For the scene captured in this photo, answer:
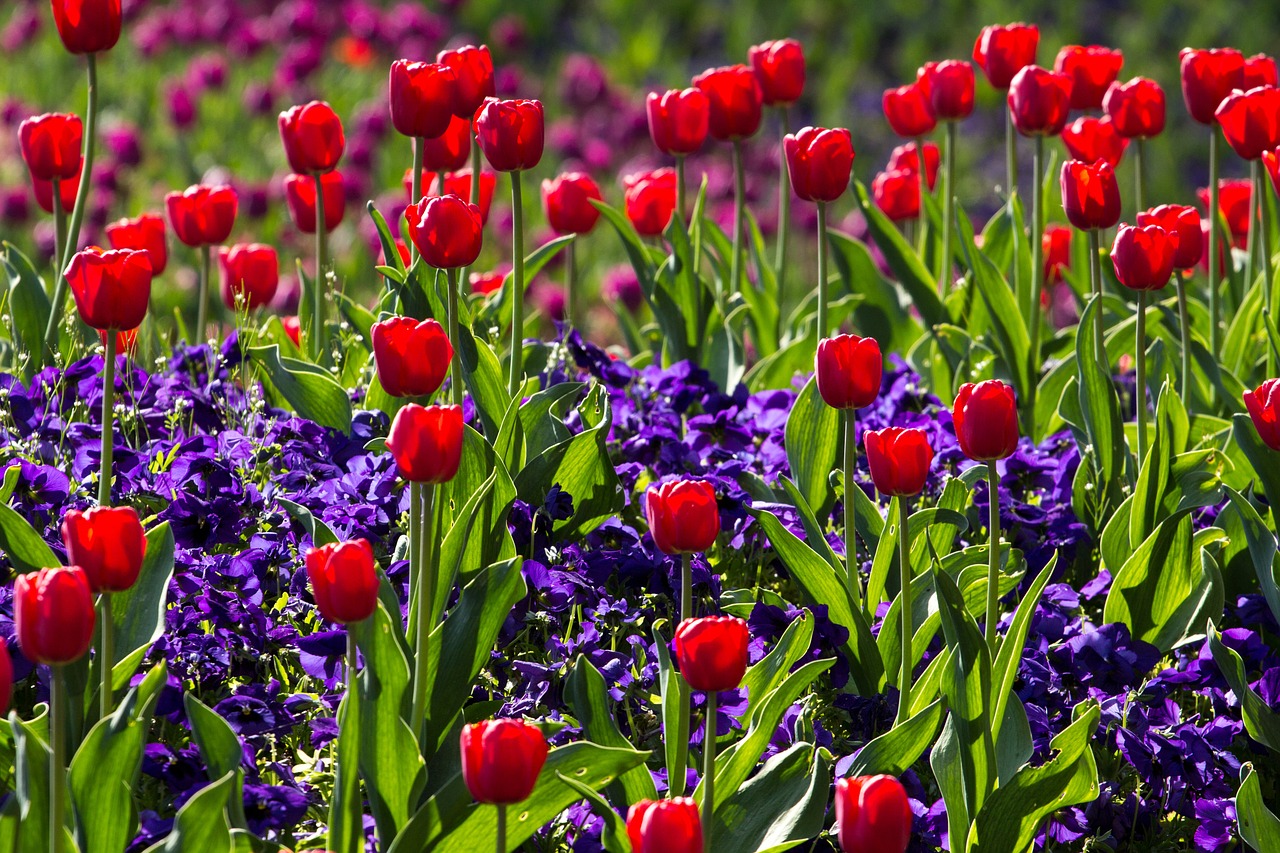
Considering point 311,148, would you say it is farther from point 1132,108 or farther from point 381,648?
point 1132,108

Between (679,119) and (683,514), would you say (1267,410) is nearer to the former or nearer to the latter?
(683,514)

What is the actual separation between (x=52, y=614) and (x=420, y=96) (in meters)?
1.01

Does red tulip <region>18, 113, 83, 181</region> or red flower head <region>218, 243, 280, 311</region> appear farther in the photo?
red flower head <region>218, 243, 280, 311</region>

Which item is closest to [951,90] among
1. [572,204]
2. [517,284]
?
[572,204]

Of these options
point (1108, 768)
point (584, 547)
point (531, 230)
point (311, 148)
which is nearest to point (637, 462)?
point (584, 547)

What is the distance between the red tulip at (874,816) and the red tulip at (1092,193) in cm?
115

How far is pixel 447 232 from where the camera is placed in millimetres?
1848

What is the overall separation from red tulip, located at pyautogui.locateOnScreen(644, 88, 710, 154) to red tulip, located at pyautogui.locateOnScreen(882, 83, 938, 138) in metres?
0.58

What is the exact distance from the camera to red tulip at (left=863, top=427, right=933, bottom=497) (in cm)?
168

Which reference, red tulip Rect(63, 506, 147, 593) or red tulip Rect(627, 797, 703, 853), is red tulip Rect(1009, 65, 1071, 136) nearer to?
red tulip Rect(627, 797, 703, 853)

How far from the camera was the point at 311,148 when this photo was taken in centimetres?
237

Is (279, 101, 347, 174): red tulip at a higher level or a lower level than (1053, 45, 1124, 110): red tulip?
higher

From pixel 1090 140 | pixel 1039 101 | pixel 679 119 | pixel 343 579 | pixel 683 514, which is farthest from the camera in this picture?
pixel 1090 140

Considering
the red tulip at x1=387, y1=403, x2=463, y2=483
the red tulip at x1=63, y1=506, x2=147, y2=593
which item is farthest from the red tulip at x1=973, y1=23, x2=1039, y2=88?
the red tulip at x1=63, y1=506, x2=147, y2=593
